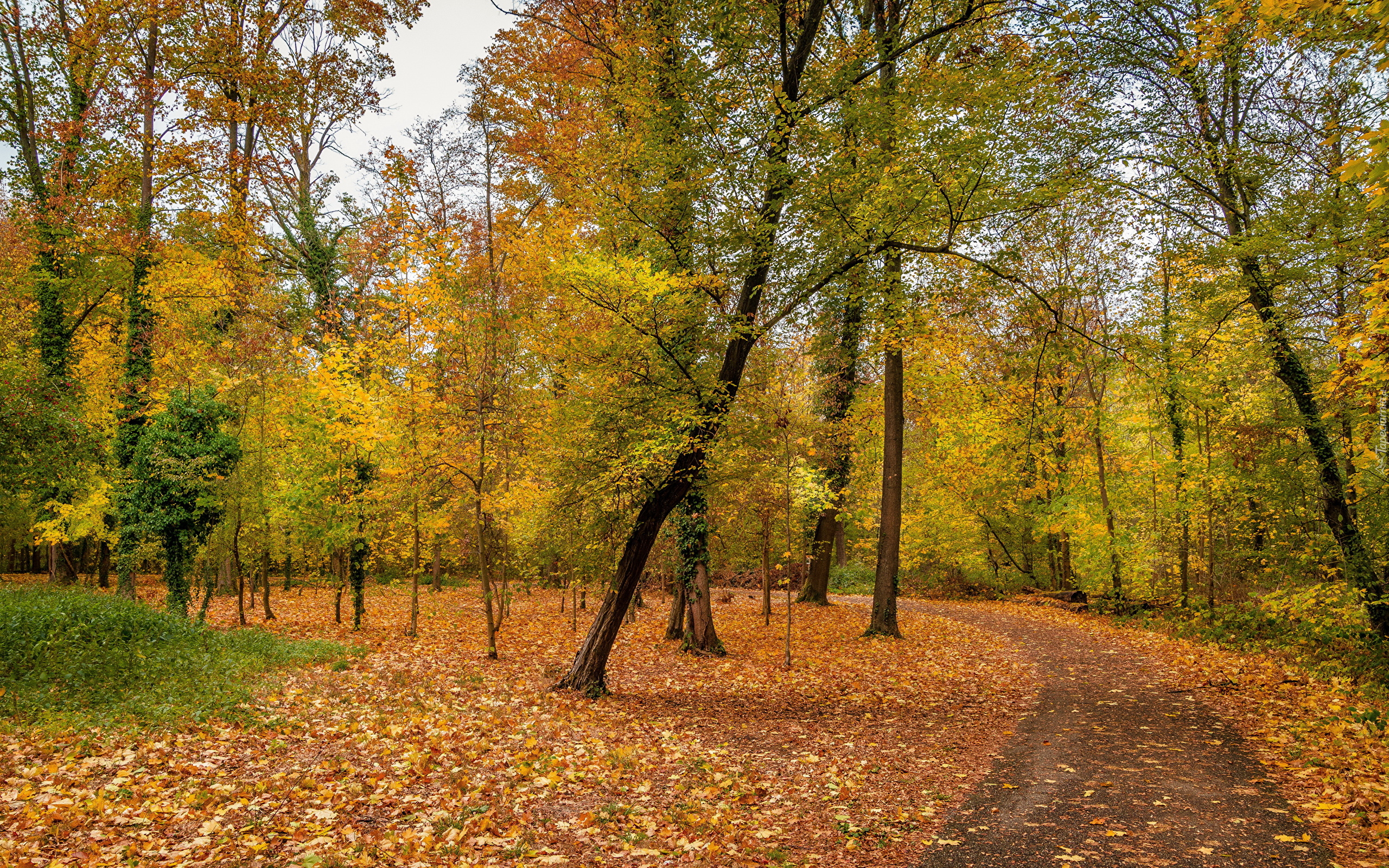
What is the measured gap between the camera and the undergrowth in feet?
26.5

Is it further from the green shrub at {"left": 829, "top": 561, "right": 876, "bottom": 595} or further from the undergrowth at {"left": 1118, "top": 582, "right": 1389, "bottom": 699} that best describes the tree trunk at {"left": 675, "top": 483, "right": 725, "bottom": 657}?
the green shrub at {"left": 829, "top": 561, "right": 876, "bottom": 595}

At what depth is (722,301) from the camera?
9.16 meters

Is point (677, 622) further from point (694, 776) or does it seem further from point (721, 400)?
point (694, 776)

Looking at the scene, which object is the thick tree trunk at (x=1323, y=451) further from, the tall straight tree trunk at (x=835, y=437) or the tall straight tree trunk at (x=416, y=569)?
the tall straight tree trunk at (x=416, y=569)

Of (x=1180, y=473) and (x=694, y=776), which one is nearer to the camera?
(x=694, y=776)

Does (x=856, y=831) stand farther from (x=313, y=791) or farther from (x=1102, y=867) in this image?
(x=313, y=791)

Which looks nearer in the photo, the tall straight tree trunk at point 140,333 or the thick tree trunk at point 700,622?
the thick tree trunk at point 700,622

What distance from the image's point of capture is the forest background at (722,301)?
8039 mm

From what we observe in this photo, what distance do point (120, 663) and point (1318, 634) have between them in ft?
51.4

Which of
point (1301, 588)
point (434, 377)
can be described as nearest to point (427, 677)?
point (434, 377)

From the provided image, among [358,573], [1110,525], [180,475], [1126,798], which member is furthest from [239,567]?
[1110,525]

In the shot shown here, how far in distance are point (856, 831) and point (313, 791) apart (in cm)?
398

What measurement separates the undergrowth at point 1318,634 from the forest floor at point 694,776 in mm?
625

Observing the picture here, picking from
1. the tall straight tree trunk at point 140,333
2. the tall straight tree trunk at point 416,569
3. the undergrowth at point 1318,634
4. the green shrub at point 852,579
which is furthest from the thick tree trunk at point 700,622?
the green shrub at point 852,579
